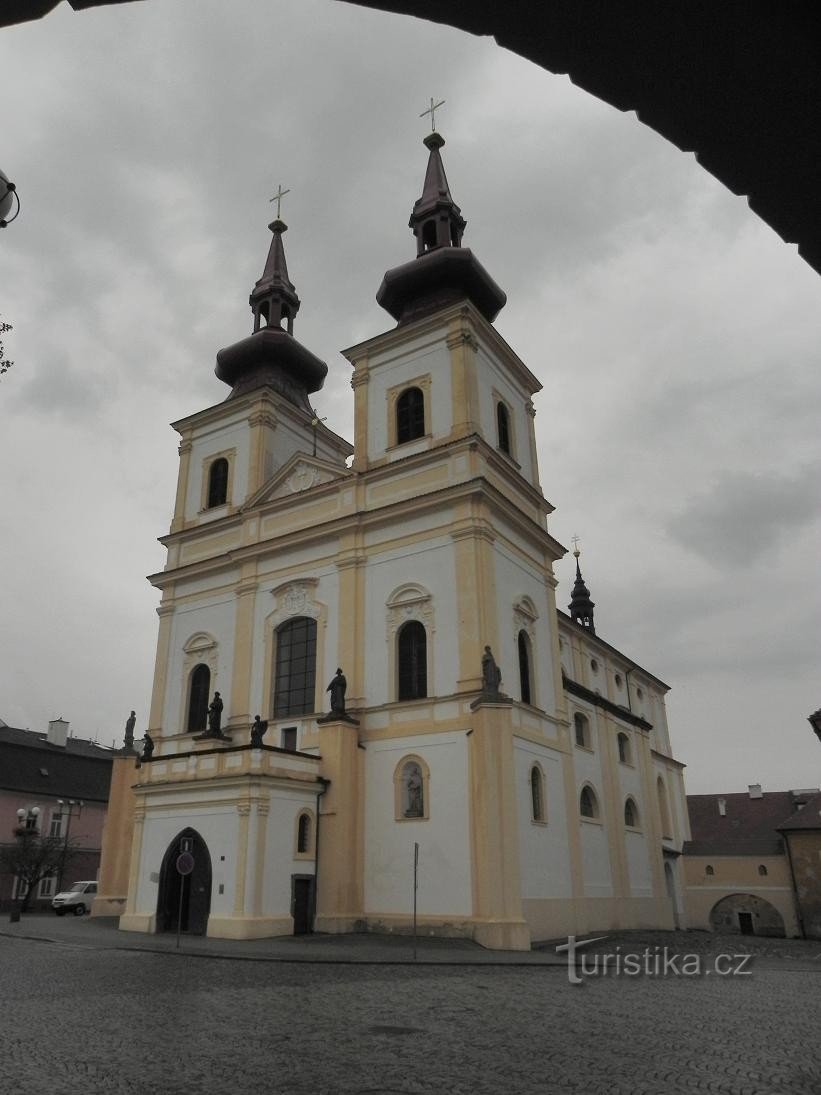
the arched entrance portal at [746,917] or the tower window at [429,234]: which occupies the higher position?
the tower window at [429,234]

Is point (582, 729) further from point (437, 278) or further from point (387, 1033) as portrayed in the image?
point (387, 1033)

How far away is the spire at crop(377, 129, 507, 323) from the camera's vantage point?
96.8 feet

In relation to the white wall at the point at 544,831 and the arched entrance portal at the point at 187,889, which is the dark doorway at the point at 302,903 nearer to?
the arched entrance portal at the point at 187,889

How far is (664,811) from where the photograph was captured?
4556 centimetres

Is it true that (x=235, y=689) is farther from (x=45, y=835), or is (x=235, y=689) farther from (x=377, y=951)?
(x=45, y=835)

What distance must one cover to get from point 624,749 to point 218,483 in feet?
62.4

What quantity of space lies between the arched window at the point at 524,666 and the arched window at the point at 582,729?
595cm

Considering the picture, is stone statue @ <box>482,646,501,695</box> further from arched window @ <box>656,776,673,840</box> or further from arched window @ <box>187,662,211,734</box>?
arched window @ <box>656,776,673,840</box>

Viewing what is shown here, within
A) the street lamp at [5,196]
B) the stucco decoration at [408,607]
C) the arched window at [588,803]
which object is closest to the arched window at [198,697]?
the stucco decoration at [408,607]

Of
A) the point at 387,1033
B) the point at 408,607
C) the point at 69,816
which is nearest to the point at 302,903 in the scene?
the point at 408,607

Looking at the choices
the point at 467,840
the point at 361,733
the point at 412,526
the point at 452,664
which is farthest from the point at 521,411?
the point at 467,840

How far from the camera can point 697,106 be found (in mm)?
2613

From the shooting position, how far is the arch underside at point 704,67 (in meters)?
2.40

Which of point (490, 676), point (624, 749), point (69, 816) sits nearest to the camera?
point (490, 676)
